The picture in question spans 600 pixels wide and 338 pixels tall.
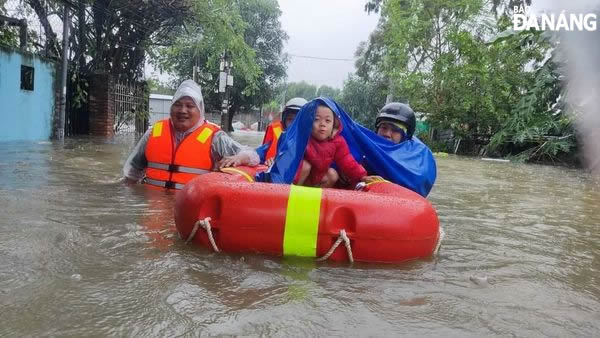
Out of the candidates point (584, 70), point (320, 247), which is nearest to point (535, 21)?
point (584, 70)

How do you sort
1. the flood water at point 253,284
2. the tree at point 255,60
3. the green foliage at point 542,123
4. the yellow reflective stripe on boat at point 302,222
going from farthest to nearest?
the tree at point 255,60, the green foliage at point 542,123, the yellow reflective stripe on boat at point 302,222, the flood water at point 253,284

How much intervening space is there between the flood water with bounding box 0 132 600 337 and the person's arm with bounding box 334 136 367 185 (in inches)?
32.1

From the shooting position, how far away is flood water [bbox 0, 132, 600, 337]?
6.77 ft

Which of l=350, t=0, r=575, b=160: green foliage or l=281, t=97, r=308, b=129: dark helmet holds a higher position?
l=350, t=0, r=575, b=160: green foliage

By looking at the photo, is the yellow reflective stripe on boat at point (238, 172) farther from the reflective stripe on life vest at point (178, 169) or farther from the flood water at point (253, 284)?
the reflective stripe on life vest at point (178, 169)

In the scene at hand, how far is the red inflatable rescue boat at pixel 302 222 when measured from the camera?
9.64 feet

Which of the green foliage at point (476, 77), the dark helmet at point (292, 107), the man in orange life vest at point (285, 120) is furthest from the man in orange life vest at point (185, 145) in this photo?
the green foliage at point (476, 77)

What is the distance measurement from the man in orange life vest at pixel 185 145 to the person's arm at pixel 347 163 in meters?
1.10

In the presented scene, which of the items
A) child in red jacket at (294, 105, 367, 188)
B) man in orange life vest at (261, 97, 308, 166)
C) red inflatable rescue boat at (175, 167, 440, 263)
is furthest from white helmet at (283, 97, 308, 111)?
red inflatable rescue boat at (175, 167, 440, 263)

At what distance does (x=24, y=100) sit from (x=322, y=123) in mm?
9284

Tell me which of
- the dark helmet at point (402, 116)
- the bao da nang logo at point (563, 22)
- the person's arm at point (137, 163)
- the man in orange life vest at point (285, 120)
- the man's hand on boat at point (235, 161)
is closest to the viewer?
the man's hand on boat at point (235, 161)

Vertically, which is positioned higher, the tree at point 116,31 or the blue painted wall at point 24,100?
the tree at point 116,31

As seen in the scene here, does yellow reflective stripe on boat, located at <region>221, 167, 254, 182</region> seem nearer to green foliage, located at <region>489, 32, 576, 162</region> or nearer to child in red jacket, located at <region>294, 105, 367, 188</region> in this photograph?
child in red jacket, located at <region>294, 105, 367, 188</region>

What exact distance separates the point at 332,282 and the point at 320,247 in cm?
33
